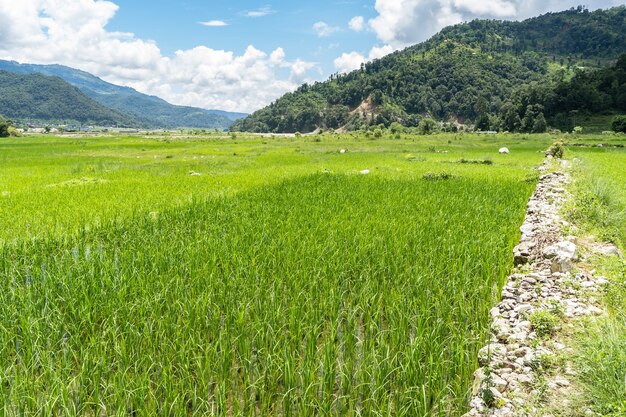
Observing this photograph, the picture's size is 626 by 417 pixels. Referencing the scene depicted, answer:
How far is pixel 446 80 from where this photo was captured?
14050 cm

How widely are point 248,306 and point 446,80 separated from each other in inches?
6045

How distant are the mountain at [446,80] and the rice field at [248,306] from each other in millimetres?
106885

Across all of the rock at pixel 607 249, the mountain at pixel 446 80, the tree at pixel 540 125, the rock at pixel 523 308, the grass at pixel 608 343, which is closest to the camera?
the grass at pixel 608 343

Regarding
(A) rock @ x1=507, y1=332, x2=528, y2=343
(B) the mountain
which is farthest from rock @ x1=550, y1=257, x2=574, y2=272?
(B) the mountain

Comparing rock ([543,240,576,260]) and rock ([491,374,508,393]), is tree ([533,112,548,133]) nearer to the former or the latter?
rock ([543,240,576,260])

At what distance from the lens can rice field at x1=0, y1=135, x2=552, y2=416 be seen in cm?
350

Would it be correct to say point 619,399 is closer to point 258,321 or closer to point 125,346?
point 258,321

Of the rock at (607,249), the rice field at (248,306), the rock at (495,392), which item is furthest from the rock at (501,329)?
the rock at (607,249)

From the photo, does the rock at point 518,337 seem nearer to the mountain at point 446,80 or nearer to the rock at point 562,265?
the rock at point 562,265

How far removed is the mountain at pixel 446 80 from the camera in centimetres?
13112

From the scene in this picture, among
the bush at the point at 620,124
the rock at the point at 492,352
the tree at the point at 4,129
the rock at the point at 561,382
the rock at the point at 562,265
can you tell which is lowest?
the rock at the point at 492,352

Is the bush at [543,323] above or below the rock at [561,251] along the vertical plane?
below

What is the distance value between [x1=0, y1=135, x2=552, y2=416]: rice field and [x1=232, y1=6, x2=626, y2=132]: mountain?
4208 inches

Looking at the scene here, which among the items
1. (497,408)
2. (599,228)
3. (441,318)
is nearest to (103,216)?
(441,318)
